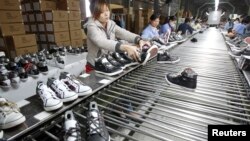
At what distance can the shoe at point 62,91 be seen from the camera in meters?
1.06

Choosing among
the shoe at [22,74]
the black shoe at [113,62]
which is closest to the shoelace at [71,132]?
the black shoe at [113,62]

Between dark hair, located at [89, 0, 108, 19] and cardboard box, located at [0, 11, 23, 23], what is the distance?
2195 mm

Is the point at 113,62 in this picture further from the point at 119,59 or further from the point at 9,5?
the point at 9,5

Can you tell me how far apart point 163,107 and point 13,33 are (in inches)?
126

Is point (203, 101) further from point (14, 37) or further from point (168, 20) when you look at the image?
point (168, 20)

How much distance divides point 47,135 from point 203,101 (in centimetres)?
100

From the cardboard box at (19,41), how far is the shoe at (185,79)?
9.07 feet

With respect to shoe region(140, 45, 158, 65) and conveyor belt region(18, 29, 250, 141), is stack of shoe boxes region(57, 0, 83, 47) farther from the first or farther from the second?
conveyor belt region(18, 29, 250, 141)

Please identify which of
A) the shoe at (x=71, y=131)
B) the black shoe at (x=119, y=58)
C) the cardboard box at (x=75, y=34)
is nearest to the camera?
the shoe at (x=71, y=131)

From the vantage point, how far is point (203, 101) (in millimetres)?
1262

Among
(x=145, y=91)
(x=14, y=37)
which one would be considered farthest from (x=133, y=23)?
(x=145, y=91)

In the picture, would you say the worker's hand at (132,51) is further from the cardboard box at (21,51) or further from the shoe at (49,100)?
the cardboard box at (21,51)

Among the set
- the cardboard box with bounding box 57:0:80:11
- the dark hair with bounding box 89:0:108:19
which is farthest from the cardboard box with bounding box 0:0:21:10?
the dark hair with bounding box 89:0:108:19

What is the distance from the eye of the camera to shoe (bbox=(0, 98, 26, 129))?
2.71ft
